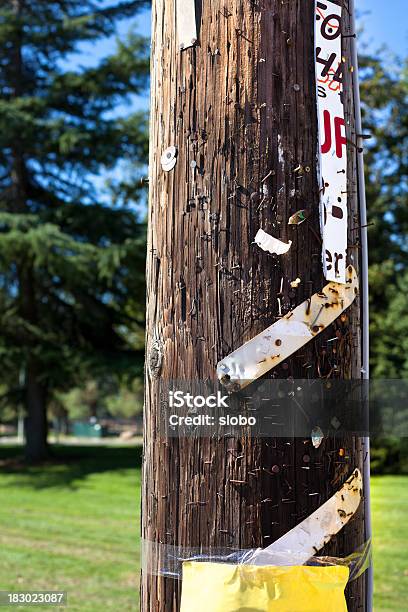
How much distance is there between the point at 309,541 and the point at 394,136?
78.4ft

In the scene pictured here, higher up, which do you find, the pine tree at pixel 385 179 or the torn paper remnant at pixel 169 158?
the pine tree at pixel 385 179

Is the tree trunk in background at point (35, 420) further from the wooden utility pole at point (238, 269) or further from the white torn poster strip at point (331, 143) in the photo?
the white torn poster strip at point (331, 143)

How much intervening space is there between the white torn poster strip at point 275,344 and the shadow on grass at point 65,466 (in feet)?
51.8

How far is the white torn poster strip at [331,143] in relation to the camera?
2004 mm

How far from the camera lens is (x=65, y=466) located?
66.1 ft

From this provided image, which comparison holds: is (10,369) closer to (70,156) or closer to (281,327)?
(70,156)

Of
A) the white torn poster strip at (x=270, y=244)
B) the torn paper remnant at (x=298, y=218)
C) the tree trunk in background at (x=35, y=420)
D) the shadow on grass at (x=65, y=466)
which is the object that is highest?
the torn paper remnant at (x=298, y=218)

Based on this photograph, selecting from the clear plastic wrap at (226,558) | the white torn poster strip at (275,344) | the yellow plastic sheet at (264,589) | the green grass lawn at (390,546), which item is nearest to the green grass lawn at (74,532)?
the green grass lawn at (390,546)

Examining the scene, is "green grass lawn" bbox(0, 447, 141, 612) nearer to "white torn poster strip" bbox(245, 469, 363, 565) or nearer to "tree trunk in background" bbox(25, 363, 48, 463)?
"tree trunk in background" bbox(25, 363, 48, 463)

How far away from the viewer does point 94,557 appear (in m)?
8.98

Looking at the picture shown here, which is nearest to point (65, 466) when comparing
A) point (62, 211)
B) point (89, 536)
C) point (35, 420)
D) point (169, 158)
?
point (35, 420)

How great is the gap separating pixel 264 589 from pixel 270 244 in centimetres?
87

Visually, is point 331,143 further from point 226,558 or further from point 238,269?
point 226,558

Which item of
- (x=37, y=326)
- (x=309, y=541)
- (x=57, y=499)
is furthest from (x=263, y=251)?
(x=37, y=326)
